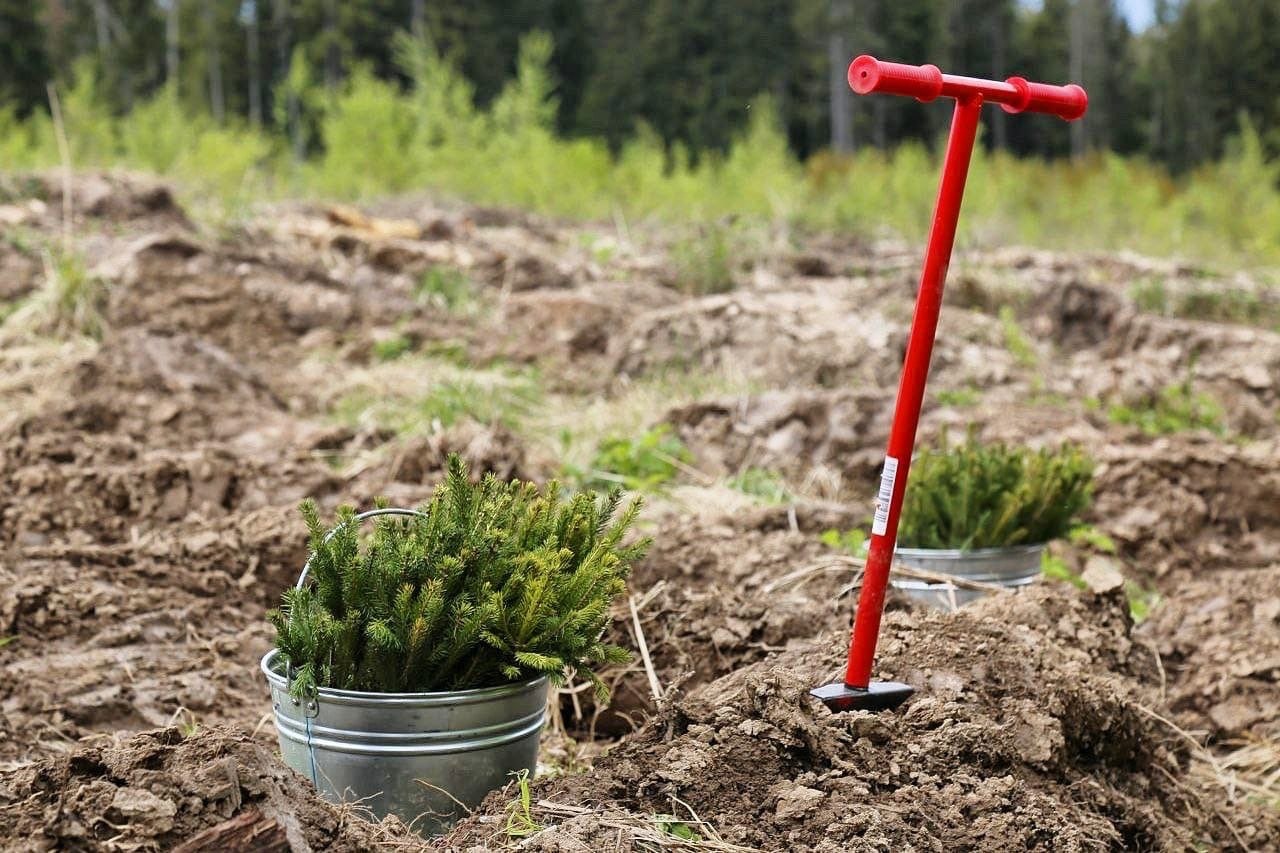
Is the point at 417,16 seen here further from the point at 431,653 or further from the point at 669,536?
the point at 431,653

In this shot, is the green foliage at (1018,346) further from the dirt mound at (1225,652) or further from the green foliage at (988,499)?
the green foliage at (988,499)

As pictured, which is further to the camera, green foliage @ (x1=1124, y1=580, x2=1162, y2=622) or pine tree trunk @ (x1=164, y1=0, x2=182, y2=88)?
pine tree trunk @ (x1=164, y1=0, x2=182, y2=88)

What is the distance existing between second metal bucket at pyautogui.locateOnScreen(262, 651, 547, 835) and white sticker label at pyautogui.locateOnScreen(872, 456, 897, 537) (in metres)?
0.73

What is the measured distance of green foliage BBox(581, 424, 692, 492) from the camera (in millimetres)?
5215

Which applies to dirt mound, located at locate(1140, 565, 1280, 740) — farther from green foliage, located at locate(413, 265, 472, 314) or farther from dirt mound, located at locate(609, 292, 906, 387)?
green foliage, located at locate(413, 265, 472, 314)

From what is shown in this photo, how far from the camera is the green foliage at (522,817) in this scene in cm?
194

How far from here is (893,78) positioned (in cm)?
226

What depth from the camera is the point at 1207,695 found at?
3604 mm

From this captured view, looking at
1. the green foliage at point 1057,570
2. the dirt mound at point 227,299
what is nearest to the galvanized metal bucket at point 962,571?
the green foliage at point 1057,570

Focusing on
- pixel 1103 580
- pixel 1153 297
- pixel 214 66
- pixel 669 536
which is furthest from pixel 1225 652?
pixel 214 66

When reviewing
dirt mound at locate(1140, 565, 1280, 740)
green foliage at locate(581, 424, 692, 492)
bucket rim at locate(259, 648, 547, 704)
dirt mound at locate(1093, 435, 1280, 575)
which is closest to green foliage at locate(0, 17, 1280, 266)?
green foliage at locate(581, 424, 692, 492)

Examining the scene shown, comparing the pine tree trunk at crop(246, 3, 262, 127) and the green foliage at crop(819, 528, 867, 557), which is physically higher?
the pine tree trunk at crop(246, 3, 262, 127)

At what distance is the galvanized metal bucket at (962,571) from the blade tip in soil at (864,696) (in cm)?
104

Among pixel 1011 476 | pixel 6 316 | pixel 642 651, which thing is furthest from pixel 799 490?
pixel 6 316
